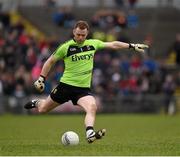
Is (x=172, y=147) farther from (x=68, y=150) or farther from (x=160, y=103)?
(x=160, y=103)

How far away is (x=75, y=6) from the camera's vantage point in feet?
129

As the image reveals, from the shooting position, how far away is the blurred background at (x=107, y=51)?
1296 inches

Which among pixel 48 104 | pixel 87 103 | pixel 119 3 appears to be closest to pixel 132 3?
pixel 119 3

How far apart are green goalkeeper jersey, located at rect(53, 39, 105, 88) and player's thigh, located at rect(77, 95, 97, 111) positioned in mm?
325

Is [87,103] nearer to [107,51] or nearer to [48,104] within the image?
[48,104]

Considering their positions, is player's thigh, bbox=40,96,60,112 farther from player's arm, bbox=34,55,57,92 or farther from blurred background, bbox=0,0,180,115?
blurred background, bbox=0,0,180,115

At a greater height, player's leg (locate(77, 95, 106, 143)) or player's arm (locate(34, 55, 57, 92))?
player's arm (locate(34, 55, 57, 92))

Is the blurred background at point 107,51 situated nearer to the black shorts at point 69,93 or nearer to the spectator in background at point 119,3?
the spectator in background at point 119,3

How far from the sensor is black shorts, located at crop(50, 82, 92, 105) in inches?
598

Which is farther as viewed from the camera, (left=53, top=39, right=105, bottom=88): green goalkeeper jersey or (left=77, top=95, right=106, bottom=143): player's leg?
(left=53, top=39, right=105, bottom=88): green goalkeeper jersey

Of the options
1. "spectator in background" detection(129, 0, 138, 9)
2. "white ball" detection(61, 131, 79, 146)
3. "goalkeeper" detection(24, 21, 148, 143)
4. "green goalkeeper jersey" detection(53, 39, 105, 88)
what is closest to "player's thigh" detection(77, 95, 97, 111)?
"goalkeeper" detection(24, 21, 148, 143)

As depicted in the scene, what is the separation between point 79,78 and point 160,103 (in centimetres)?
1819

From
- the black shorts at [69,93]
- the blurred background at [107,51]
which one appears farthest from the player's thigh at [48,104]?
the blurred background at [107,51]

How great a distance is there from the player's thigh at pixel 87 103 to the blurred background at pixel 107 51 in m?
17.4
